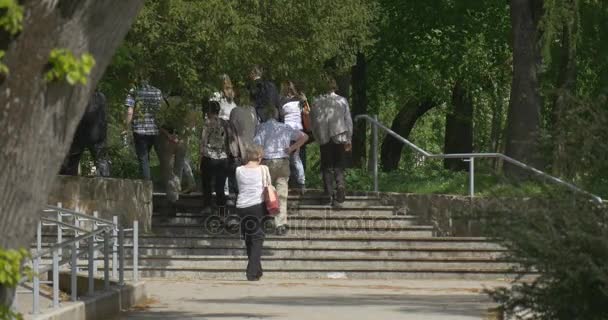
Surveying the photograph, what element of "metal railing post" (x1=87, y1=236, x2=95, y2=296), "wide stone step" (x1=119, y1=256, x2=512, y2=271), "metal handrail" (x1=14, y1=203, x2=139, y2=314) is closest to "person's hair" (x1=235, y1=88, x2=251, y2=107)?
"wide stone step" (x1=119, y1=256, x2=512, y2=271)

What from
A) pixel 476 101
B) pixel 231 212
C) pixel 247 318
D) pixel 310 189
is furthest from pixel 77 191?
pixel 476 101

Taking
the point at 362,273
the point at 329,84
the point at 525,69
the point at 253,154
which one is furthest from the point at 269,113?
the point at 525,69

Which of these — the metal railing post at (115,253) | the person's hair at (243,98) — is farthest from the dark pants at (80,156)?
the metal railing post at (115,253)

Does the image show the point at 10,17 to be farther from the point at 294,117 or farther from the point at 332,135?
the point at 294,117

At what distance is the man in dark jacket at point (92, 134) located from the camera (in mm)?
21375

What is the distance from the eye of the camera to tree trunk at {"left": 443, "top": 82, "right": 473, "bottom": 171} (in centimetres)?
3938

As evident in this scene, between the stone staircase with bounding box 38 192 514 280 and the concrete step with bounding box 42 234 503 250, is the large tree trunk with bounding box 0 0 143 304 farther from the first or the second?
the concrete step with bounding box 42 234 503 250

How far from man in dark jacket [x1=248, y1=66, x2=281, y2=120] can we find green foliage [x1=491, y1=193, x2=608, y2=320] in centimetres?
1106

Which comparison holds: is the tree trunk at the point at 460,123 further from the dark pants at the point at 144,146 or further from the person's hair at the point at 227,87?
the person's hair at the point at 227,87

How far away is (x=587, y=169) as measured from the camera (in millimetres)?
11680

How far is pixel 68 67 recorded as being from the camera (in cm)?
782

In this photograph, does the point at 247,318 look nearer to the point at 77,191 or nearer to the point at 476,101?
the point at 77,191

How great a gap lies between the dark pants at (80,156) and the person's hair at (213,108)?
1407 millimetres

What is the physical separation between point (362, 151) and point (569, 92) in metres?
23.7
